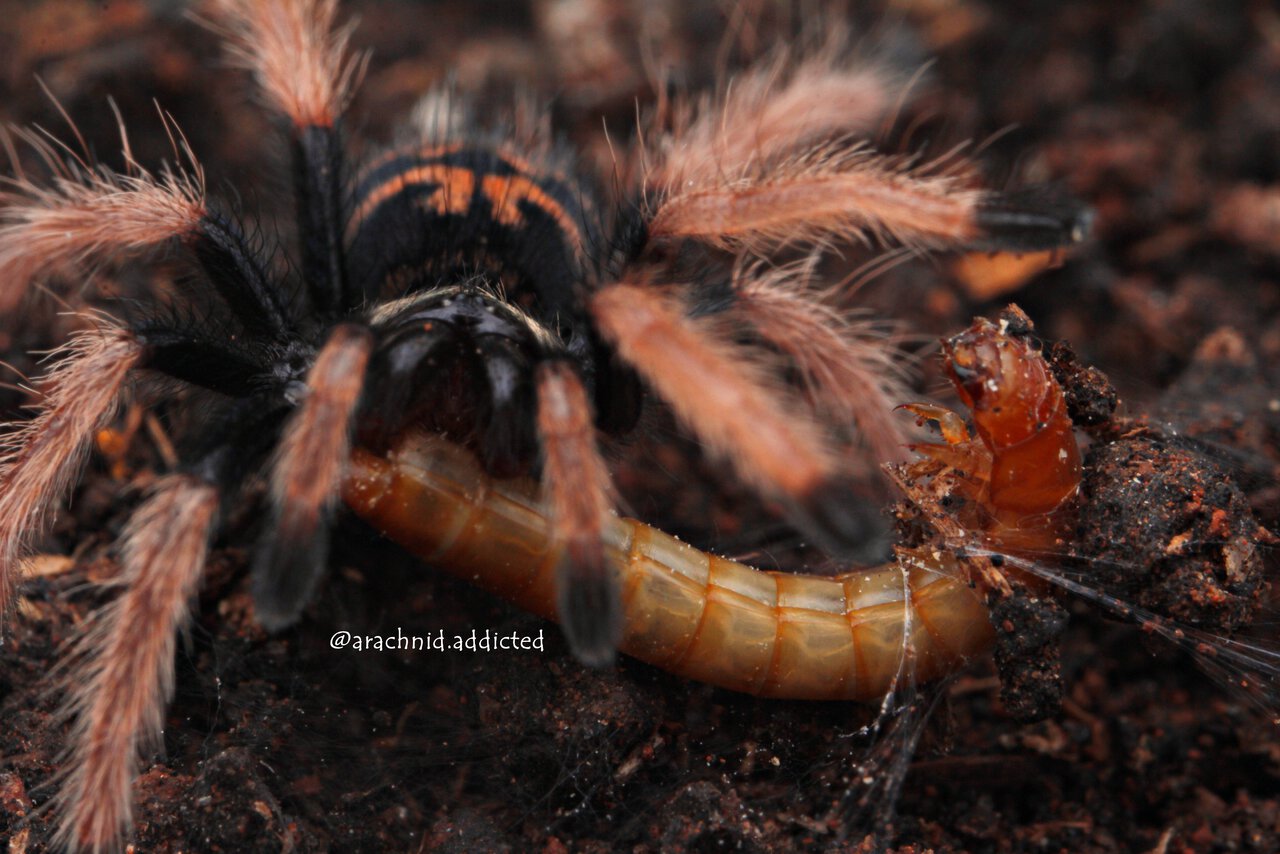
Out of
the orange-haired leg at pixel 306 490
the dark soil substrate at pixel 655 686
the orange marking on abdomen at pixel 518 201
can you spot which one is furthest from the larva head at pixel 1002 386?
the orange-haired leg at pixel 306 490

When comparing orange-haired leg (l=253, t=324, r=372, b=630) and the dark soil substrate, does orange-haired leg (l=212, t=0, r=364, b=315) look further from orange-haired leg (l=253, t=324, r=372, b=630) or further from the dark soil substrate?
orange-haired leg (l=253, t=324, r=372, b=630)

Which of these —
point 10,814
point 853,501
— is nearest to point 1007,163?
point 853,501

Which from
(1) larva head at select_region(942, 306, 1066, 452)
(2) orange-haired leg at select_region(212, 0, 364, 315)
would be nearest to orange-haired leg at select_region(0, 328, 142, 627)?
(2) orange-haired leg at select_region(212, 0, 364, 315)

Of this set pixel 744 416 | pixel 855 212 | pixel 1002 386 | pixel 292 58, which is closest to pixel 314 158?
pixel 292 58

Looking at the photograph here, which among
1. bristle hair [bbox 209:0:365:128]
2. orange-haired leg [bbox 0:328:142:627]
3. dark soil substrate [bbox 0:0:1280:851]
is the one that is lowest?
dark soil substrate [bbox 0:0:1280:851]

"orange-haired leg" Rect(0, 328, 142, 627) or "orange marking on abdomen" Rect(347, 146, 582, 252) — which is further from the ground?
"orange marking on abdomen" Rect(347, 146, 582, 252)

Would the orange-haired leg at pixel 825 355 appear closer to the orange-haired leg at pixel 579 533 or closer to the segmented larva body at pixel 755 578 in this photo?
the segmented larva body at pixel 755 578

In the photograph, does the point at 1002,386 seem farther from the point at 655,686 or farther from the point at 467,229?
the point at 467,229

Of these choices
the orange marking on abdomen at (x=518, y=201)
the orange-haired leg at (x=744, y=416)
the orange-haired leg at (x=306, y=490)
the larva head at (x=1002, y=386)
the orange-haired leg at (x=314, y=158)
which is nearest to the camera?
the orange-haired leg at (x=744, y=416)
